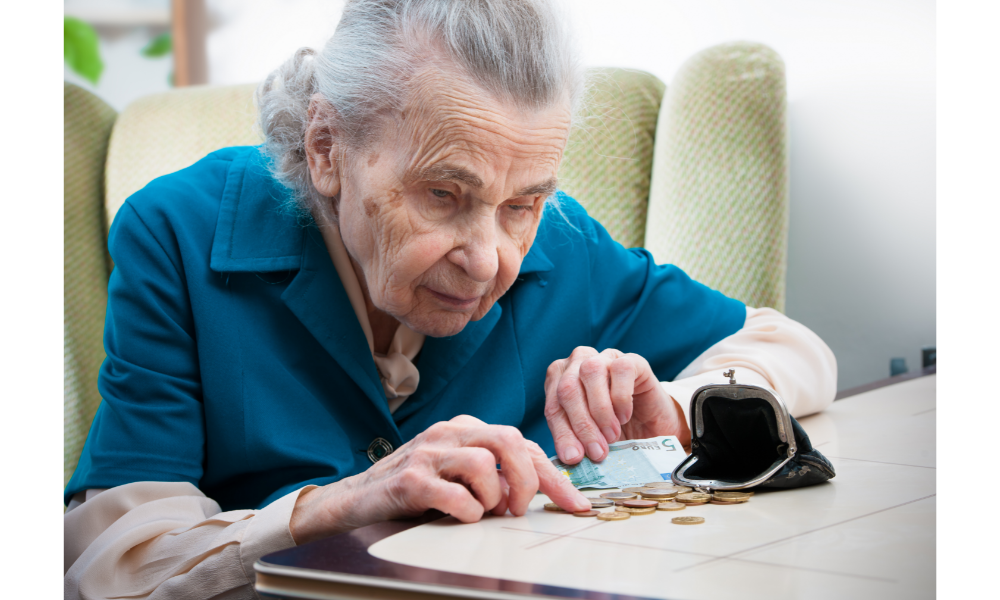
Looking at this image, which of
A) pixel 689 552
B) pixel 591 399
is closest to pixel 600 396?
pixel 591 399

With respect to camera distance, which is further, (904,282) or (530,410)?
(904,282)

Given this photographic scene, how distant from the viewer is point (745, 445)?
2.91 feet

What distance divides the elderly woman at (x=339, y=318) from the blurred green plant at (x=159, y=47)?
202 cm

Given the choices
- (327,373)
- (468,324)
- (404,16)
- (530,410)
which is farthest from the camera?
(530,410)

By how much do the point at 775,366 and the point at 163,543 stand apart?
961mm

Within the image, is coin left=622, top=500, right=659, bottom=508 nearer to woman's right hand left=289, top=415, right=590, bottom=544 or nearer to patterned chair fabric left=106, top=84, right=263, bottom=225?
woman's right hand left=289, top=415, right=590, bottom=544

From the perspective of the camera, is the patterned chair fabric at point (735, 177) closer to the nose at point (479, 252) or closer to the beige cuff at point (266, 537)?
the nose at point (479, 252)

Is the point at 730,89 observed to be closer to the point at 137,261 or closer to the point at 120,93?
the point at 137,261

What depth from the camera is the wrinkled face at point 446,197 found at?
3.40 feet

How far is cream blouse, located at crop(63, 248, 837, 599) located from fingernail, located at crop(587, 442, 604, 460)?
25 centimetres

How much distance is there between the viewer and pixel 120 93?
123 inches

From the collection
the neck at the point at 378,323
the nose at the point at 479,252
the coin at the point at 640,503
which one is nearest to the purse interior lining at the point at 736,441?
the coin at the point at 640,503
